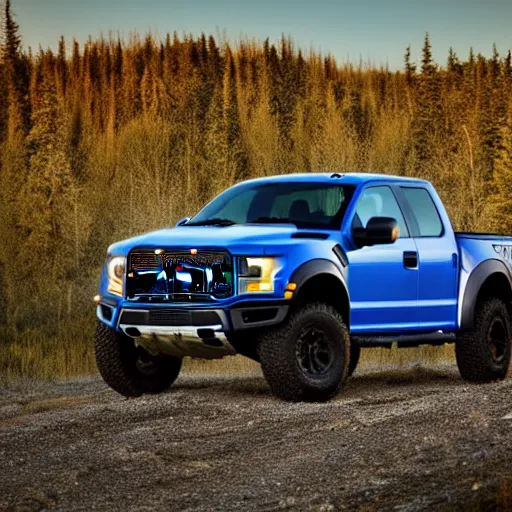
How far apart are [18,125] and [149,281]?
46.1m

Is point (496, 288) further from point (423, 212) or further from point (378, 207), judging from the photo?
point (378, 207)

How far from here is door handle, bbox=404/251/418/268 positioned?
12.0m

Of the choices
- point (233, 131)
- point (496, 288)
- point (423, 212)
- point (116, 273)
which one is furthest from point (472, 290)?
point (233, 131)

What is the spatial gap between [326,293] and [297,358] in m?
0.78

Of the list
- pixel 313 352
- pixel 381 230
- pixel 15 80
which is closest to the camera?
pixel 313 352

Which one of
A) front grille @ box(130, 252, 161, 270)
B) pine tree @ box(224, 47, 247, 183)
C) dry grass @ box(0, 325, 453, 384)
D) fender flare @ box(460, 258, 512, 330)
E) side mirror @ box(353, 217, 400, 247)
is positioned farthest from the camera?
pine tree @ box(224, 47, 247, 183)

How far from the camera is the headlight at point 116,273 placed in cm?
1117

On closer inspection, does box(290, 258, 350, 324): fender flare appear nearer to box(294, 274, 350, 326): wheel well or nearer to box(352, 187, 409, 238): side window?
box(294, 274, 350, 326): wheel well

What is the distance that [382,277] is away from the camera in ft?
38.6

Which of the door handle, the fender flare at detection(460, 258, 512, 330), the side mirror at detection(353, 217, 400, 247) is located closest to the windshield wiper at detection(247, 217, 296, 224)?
the side mirror at detection(353, 217, 400, 247)

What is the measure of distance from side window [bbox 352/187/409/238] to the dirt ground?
5.11 ft

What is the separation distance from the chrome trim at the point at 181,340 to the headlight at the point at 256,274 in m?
0.40

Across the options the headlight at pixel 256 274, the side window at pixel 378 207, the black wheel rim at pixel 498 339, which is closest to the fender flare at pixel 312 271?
the headlight at pixel 256 274

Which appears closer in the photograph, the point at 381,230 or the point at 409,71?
the point at 381,230
